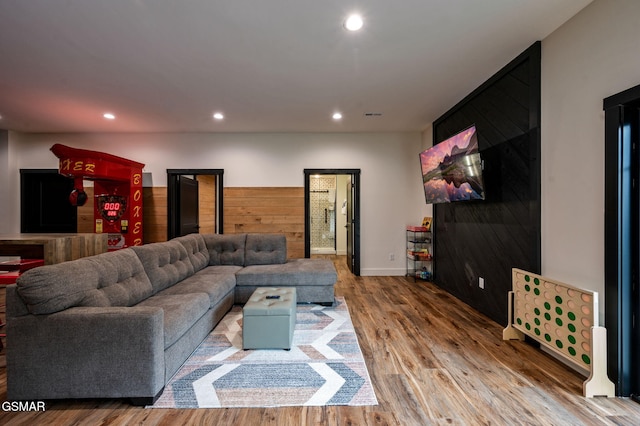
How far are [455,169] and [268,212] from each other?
10.6ft

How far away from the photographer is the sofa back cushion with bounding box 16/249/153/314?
1.63m

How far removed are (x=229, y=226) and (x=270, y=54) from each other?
3.31 m

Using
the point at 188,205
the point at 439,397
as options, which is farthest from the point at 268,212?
the point at 439,397

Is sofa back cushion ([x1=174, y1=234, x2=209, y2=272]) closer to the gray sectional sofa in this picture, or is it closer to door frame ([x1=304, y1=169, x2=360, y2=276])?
the gray sectional sofa

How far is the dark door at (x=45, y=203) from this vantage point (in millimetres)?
4984

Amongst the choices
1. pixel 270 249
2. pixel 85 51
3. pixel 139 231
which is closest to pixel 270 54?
pixel 85 51

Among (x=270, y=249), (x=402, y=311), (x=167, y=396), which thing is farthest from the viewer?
(x=270, y=249)

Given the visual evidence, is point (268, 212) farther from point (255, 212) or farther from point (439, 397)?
point (439, 397)

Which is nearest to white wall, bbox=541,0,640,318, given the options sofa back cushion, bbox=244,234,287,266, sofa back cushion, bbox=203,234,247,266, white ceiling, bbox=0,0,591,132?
white ceiling, bbox=0,0,591,132

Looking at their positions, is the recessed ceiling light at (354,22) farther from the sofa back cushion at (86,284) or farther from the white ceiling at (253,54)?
the sofa back cushion at (86,284)

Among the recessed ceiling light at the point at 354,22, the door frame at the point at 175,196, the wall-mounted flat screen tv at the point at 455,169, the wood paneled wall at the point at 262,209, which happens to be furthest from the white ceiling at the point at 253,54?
the wood paneled wall at the point at 262,209

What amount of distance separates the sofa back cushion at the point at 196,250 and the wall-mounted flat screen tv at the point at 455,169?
3249 millimetres

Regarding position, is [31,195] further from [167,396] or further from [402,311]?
[402,311]

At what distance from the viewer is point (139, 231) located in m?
4.61
